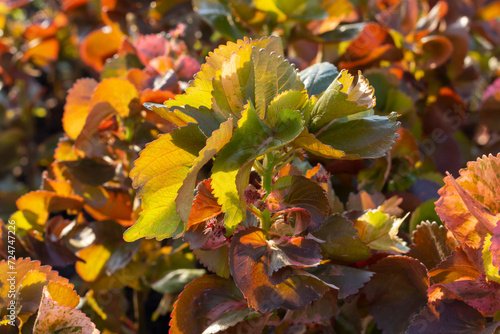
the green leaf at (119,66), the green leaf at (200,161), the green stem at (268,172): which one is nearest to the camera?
the green leaf at (200,161)

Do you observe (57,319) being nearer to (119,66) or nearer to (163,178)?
(163,178)

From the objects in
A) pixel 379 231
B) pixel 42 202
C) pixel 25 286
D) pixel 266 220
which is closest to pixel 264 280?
pixel 266 220

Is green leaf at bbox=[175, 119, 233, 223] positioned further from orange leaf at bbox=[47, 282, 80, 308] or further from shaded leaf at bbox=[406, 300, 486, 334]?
shaded leaf at bbox=[406, 300, 486, 334]

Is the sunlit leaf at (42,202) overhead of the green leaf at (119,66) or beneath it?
beneath

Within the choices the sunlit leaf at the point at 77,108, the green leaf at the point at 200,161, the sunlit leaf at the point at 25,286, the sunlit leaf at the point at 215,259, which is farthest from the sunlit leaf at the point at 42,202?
the green leaf at the point at 200,161

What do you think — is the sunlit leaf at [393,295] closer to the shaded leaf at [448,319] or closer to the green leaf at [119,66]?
the shaded leaf at [448,319]
